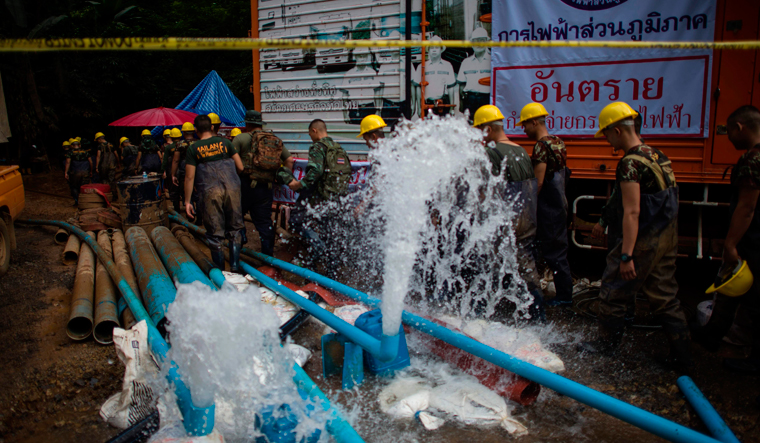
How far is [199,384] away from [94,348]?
2.31 m

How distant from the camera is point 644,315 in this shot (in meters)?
4.30

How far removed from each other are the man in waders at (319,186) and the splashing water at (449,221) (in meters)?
0.43

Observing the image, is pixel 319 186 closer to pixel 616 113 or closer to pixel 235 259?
pixel 235 259

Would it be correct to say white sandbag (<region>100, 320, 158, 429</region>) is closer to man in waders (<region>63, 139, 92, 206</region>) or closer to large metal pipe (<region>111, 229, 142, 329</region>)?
large metal pipe (<region>111, 229, 142, 329</region>)

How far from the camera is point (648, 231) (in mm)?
3182

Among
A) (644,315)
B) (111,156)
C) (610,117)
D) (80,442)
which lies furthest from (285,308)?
(111,156)

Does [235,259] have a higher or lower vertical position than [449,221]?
lower

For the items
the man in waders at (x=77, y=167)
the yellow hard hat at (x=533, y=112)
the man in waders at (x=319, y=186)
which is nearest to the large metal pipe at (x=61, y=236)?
the man in waders at (x=319, y=186)

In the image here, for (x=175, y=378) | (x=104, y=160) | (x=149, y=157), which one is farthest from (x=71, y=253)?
(x=104, y=160)

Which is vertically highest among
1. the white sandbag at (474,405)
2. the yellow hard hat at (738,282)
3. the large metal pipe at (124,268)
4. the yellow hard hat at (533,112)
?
the yellow hard hat at (533,112)

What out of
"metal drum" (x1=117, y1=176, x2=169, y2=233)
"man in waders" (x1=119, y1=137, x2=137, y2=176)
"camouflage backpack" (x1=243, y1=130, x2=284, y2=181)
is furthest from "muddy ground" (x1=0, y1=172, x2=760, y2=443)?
"man in waders" (x1=119, y1=137, x2=137, y2=176)

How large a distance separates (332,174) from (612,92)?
313 cm

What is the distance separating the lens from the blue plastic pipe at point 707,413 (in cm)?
235

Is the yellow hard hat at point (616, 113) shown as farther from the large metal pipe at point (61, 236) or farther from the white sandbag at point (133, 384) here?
the large metal pipe at point (61, 236)
